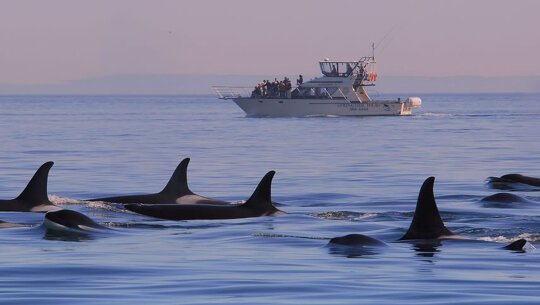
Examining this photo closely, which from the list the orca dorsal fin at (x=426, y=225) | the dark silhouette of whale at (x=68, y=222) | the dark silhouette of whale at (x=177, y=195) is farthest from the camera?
the dark silhouette of whale at (x=177, y=195)

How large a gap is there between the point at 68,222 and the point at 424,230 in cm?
443

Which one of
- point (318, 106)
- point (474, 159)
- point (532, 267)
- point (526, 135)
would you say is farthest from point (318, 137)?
point (532, 267)

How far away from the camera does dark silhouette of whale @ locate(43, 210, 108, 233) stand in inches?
660

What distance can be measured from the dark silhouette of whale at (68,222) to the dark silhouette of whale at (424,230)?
326 centimetres

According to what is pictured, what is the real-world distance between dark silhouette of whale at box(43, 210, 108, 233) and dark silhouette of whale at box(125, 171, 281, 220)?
2.14 m

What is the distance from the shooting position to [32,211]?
19250 mm

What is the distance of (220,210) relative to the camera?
63.2 feet

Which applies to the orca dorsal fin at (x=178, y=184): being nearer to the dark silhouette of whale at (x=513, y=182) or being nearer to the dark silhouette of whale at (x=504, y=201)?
the dark silhouette of whale at (x=504, y=201)

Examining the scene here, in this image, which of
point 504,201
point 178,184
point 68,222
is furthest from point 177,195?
point 504,201

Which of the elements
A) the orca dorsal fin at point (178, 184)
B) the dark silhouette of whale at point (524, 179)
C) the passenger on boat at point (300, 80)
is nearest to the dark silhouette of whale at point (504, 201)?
the dark silhouette of whale at point (524, 179)

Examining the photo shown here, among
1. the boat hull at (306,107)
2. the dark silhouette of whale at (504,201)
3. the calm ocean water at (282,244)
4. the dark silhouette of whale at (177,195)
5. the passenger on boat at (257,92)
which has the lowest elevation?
the calm ocean water at (282,244)

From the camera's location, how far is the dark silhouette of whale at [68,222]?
16.8 metres

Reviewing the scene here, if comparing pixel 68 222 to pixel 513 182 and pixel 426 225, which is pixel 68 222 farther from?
pixel 513 182

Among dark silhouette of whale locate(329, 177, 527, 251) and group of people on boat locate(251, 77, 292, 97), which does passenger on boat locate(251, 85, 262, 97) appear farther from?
dark silhouette of whale locate(329, 177, 527, 251)
